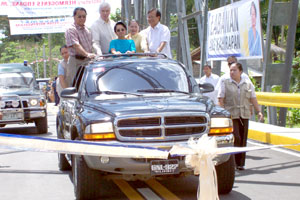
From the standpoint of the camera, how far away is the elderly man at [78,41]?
33.6 ft

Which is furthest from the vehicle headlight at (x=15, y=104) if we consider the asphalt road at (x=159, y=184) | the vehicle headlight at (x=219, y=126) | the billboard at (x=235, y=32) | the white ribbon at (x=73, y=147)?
the white ribbon at (x=73, y=147)

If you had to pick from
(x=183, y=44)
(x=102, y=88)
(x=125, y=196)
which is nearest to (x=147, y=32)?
(x=102, y=88)

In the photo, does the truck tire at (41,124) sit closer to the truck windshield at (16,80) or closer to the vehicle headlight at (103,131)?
the truck windshield at (16,80)

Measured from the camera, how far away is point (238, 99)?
925 cm

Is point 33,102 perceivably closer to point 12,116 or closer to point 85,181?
point 12,116

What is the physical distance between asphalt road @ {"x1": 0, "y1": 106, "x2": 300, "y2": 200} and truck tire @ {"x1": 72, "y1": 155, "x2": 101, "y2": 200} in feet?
1.33

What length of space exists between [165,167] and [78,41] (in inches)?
191

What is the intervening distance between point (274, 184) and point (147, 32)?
4950 millimetres

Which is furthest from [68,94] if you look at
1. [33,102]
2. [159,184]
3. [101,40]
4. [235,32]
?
[235,32]

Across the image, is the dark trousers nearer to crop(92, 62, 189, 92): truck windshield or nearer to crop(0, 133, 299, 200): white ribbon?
crop(92, 62, 189, 92): truck windshield

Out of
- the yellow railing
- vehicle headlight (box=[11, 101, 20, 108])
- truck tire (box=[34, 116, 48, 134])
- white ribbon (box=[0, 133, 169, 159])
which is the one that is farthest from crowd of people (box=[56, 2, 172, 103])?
white ribbon (box=[0, 133, 169, 159])

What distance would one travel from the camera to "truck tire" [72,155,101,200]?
21.5 ft

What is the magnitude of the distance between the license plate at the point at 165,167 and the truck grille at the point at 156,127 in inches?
13.8

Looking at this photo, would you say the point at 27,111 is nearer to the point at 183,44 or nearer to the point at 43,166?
the point at 43,166
